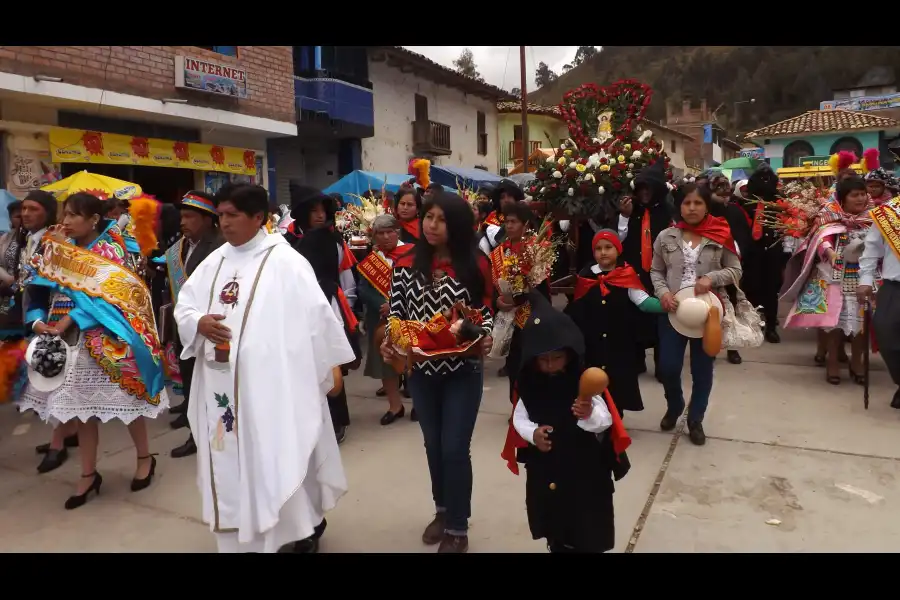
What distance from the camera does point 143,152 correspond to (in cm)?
1201

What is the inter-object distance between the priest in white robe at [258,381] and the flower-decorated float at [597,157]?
3000 millimetres

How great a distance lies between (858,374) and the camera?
243 inches

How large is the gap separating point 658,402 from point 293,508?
3.70m

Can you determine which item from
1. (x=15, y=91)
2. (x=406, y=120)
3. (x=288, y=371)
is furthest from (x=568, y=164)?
(x=406, y=120)

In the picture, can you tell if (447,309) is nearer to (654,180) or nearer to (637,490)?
(637,490)

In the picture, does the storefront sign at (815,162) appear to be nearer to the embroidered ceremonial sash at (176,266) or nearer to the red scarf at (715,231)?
the red scarf at (715,231)

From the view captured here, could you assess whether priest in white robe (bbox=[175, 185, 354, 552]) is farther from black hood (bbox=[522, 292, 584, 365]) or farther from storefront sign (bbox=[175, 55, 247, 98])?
storefront sign (bbox=[175, 55, 247, 98])

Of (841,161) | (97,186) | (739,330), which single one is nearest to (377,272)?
(739,330)

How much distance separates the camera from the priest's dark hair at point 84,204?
385cm

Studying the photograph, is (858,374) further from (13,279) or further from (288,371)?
(13,279)

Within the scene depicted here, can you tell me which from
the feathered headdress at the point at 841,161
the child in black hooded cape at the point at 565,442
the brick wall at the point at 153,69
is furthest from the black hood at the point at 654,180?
the brick wall at the point at 153,69

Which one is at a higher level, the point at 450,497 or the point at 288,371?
the point at 288,371

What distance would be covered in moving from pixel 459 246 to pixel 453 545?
4.65ft

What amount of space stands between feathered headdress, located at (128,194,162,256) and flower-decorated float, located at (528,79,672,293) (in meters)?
3.22
